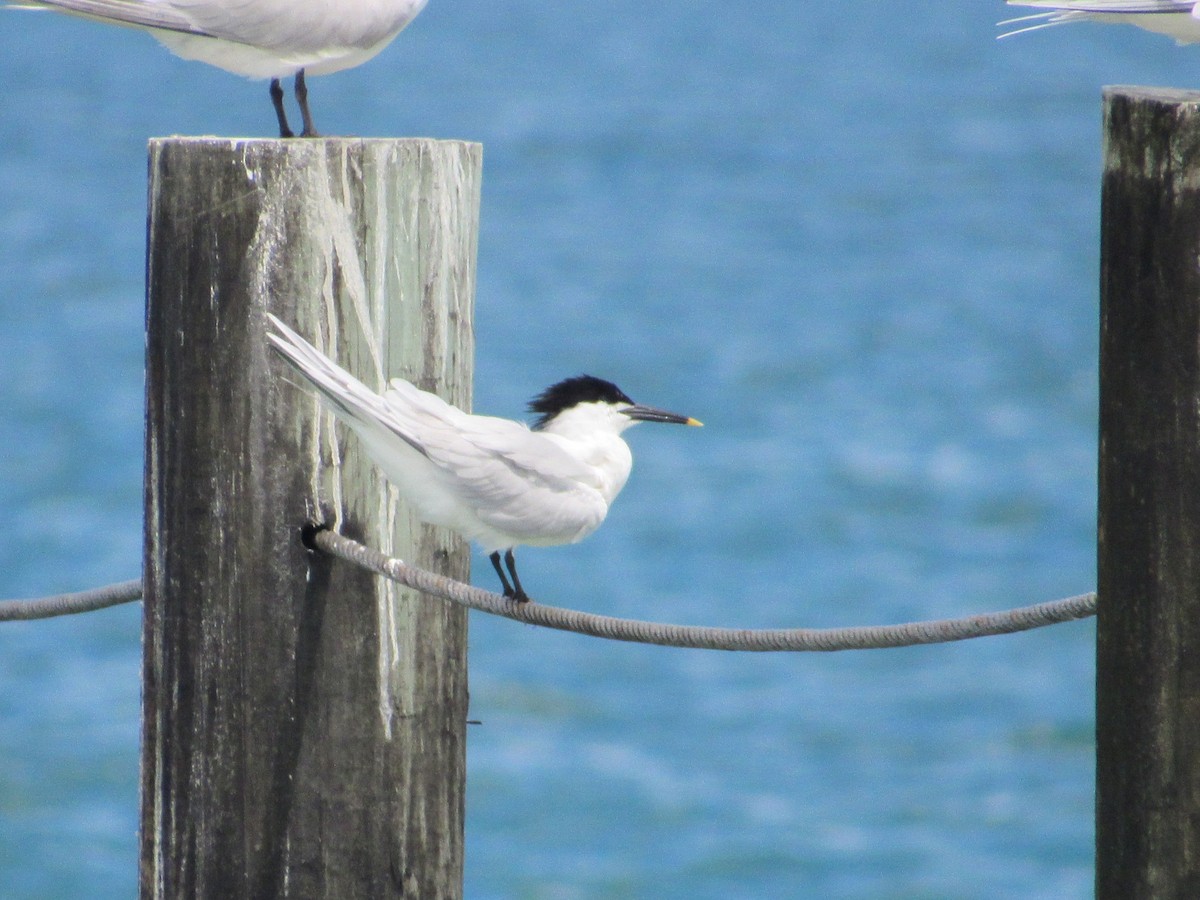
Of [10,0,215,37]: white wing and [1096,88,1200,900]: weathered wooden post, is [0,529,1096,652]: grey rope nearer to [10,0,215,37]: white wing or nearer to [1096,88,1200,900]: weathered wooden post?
[1096,88,1200,900]: weathered wooden post

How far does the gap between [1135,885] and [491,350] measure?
37.3 feet

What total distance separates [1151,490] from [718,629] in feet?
2.10

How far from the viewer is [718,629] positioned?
2.17m

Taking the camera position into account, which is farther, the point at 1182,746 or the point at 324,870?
the point at 324,870

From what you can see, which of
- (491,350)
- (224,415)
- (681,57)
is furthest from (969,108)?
(224,415)

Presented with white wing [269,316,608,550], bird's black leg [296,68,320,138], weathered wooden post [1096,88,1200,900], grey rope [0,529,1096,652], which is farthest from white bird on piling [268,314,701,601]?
weathered wooden post [1096,88,1200,900]

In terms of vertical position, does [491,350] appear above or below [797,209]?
below

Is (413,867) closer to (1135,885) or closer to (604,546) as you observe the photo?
(1135,885)

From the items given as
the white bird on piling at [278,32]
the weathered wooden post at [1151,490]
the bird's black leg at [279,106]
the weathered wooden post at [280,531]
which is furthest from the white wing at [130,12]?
the weathered wooden post at [1151,490]

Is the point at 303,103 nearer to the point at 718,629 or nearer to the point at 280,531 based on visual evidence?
the point at 280,531

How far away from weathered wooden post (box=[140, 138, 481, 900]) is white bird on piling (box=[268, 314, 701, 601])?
2.7 inches

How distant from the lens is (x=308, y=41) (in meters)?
3.60

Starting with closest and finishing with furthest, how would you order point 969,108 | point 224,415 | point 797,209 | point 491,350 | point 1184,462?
point 1184,462, point 224,415, point 491,350, point 797,209, point 969,108

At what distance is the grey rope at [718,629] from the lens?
6.79 feet
